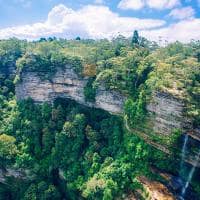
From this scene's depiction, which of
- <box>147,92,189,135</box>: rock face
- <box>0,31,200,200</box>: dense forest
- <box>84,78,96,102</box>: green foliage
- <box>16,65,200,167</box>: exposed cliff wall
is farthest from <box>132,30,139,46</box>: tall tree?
→ <box>147,92,189,135</box>: rock face

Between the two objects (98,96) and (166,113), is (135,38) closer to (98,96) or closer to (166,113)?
(98,96)

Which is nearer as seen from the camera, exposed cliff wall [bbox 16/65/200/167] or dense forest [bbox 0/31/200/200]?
exposed cliff wall [bbox 16/65/200/167]

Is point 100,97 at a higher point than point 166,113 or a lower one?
lower

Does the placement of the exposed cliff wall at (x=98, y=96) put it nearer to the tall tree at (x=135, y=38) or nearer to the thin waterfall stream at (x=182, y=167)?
the thin waterfall stream at (x=182, y=167)

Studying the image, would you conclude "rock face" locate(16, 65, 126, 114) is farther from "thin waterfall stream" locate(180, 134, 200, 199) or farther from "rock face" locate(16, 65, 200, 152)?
"thin waterfall stream" locate(180, 134, 200, 199)

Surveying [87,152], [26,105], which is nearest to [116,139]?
[87,152]

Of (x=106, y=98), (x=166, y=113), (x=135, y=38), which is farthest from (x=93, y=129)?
(x=135, y=38)

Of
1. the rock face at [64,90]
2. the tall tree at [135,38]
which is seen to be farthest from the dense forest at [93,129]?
the rock face at [64,90]
